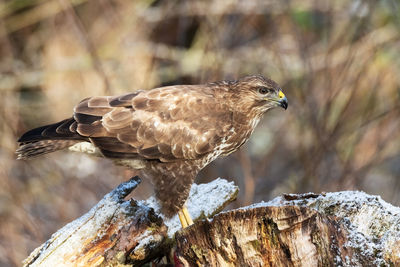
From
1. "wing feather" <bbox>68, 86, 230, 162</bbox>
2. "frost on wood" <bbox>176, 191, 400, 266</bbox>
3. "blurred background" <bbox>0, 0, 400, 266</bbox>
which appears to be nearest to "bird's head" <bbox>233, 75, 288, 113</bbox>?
"wing feather" <bbox>68, 86, 230, 162</bbox>

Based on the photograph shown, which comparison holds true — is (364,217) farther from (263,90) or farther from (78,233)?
(78,233)

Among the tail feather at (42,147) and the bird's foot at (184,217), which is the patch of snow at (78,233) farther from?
the tail feather at (42,147)

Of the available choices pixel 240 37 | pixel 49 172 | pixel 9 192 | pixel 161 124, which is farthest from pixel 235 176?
pixel 161 124

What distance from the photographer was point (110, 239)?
4.27 meters

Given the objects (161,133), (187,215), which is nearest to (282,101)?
(161,133)

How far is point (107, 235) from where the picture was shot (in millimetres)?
4293

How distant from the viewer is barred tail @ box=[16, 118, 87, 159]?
505 centimetres

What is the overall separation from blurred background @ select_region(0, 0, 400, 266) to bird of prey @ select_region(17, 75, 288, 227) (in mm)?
2559

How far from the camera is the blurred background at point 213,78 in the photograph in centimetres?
802

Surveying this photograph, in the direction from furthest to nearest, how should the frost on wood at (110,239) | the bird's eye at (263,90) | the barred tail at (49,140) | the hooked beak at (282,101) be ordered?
the bird's eye at (263,90) < the hooked beak at (282,101) < the barred tail at (49,140) < the frost on wood at (110,239)

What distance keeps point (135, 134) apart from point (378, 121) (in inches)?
202

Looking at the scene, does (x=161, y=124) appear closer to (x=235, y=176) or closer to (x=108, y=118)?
(x=108, y=118)

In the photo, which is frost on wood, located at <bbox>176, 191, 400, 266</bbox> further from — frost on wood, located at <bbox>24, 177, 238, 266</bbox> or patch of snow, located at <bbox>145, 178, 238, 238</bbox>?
patch of snow, located at <bbox>145, 178, 238, 238</bbox>

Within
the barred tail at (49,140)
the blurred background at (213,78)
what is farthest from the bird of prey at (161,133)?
the blurred background at (213,78)
